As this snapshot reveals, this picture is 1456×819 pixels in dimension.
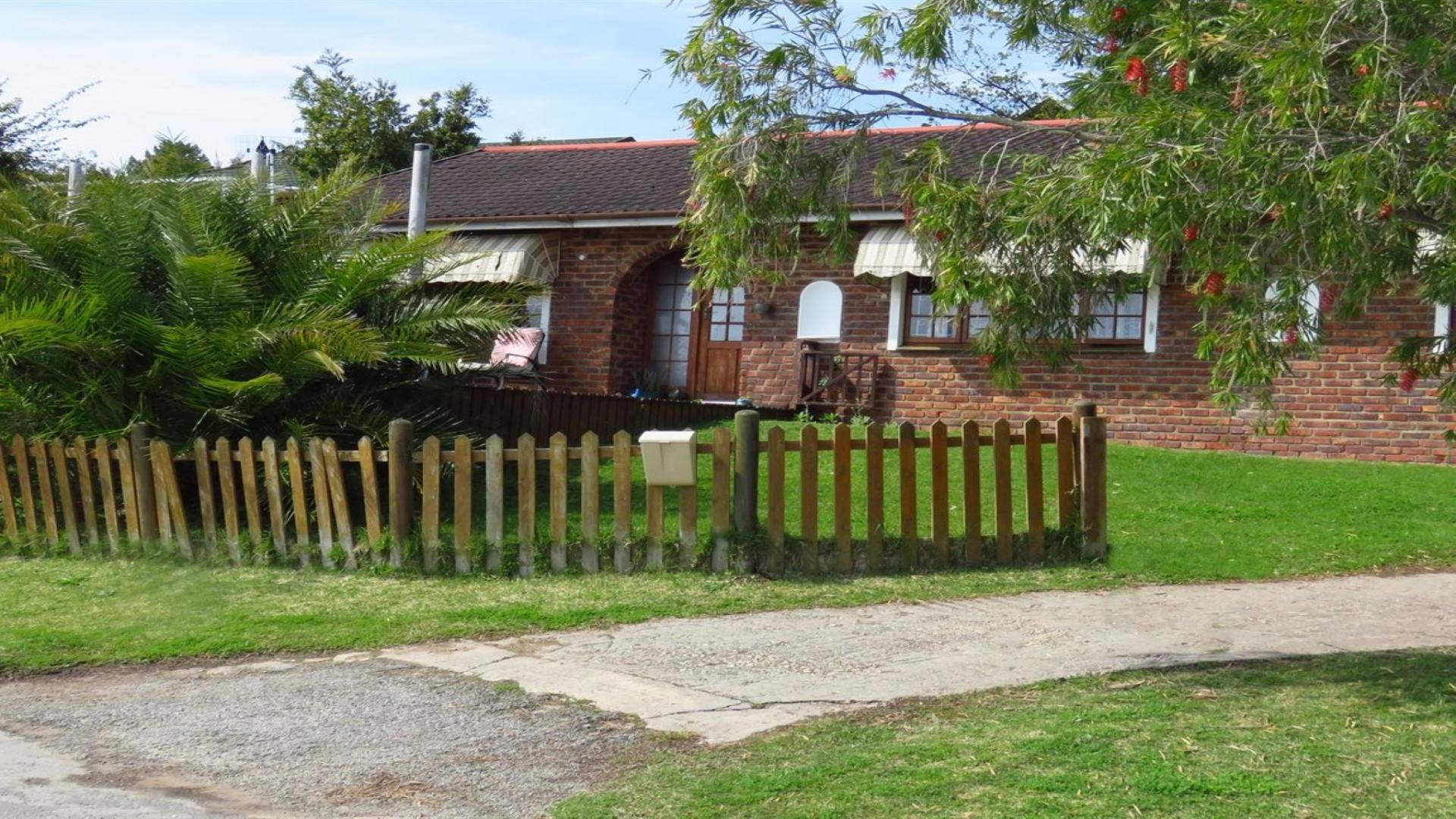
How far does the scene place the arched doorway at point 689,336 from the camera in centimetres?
1947

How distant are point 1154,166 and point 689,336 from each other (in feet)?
46.5

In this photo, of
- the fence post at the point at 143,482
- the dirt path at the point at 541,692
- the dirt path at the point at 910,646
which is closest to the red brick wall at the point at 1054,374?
the dirt path at the point at 910,646

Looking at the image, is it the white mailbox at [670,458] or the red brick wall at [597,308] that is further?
the red brick wall at [597,308]

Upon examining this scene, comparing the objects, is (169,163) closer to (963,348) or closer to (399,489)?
(399,489)

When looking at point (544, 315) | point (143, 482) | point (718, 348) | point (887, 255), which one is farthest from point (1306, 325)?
point (544, 315)

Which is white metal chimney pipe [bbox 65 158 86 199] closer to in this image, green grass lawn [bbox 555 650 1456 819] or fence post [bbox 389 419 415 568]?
fence post [bbox 389 419 415 568]

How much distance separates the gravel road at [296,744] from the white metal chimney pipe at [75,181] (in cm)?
653

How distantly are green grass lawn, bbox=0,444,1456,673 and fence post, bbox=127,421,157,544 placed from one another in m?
0.27

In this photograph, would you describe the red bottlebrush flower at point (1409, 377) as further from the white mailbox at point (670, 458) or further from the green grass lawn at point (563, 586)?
the white mailbox at point (670, 458)

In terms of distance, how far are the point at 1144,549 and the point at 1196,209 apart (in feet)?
15.3

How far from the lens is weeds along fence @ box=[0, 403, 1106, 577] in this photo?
938 centimetres

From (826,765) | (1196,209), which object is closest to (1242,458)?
(1196,209)

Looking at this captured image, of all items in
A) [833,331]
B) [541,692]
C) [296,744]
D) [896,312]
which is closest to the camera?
[296,744]

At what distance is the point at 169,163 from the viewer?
479 inches
